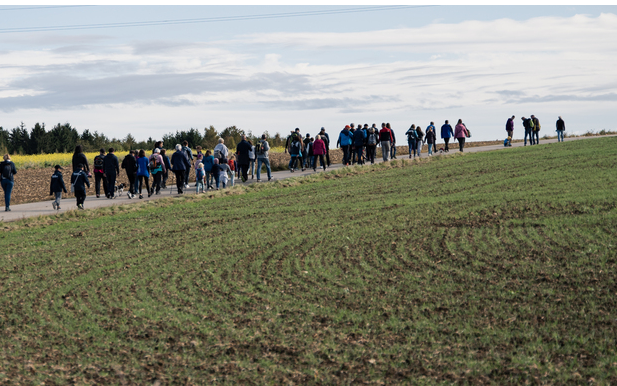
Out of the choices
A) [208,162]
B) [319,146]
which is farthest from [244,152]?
[319,146]

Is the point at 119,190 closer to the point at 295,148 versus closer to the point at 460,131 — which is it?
the point at 295,148

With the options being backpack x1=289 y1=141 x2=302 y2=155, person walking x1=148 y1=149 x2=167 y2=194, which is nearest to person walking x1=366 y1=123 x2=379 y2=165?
backpack x1=289 y1=141 x2=302 y2=155

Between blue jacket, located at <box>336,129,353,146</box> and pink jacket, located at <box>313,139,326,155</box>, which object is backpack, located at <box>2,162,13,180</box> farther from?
blue jacket, located at <box>336,129,353,146</box>

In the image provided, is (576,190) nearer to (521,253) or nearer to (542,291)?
(521,253)

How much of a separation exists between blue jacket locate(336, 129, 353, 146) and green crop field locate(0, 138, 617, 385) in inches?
530

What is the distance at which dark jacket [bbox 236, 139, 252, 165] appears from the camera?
26750 millimetres

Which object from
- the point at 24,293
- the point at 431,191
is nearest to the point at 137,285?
the point at 24,293

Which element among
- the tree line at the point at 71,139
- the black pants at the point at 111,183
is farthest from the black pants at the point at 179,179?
the tree line at the point at 71,139

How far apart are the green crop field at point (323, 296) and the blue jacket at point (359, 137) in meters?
13.3

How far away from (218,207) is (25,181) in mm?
17895

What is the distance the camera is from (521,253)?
11727 mm

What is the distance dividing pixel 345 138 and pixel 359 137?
70cm

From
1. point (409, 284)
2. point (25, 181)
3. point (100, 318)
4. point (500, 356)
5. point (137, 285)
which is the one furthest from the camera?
point (25, 181)

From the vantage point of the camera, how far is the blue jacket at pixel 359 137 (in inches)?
1252
